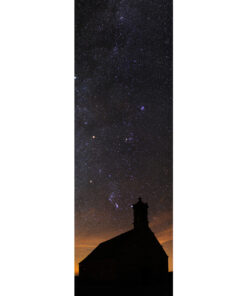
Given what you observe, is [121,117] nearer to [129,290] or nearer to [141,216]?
[141,216]

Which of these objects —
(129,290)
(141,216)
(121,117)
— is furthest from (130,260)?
(121,117)

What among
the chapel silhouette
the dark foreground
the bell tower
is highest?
the bell tower

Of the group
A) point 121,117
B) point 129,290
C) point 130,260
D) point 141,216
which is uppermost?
point 121,117

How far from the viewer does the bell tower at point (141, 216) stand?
107 inches

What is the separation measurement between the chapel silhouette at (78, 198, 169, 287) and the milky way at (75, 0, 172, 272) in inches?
2.5

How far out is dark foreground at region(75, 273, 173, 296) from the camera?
265cm

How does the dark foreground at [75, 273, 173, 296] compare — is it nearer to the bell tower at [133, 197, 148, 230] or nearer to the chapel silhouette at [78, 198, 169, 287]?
the chapel silhouette at [78, 198, 169, 287]

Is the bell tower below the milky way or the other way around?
below

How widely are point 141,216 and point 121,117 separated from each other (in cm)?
83

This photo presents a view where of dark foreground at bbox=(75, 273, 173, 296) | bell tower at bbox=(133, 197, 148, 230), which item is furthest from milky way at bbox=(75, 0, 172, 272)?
dark foreground at bbox=(75, 273, 173, 296)

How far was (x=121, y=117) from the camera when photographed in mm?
2793
